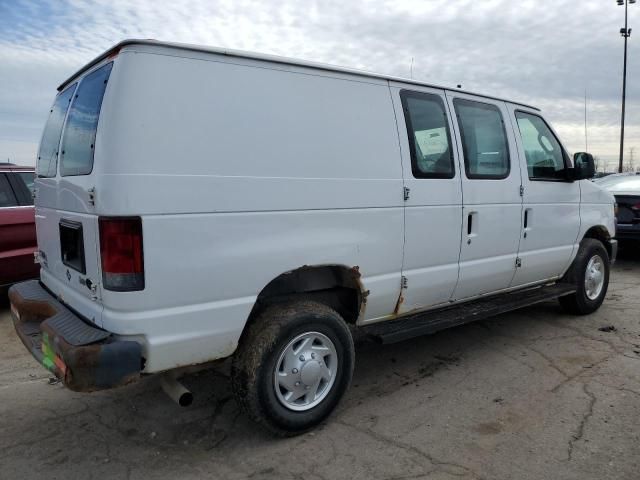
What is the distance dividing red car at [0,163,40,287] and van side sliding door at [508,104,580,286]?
17.3ft

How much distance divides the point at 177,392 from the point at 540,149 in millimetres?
3967

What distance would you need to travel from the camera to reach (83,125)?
119 inches

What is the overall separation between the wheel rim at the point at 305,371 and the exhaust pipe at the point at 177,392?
51 centimetres

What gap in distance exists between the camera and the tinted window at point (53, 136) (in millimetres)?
3498

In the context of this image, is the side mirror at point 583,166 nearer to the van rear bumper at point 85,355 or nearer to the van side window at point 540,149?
the van side window at point 540,149

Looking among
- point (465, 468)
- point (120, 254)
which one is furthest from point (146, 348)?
point (465, 468)

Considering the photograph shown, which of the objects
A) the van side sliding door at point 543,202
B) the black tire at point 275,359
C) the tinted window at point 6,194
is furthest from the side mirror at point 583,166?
the tinted window at point 6,194

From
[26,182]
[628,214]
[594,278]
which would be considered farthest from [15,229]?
[628,214]

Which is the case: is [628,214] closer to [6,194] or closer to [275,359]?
[275,359]

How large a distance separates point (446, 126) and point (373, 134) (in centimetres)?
85

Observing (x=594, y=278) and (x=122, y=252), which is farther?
(x=594, y=278)

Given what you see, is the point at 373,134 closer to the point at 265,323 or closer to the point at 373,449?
the point at 265,323

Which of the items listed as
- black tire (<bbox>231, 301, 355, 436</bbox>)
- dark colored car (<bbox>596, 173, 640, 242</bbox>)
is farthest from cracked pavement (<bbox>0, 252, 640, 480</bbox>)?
dark colored car (<bbox>596, 173, 640, 242</bbox>)

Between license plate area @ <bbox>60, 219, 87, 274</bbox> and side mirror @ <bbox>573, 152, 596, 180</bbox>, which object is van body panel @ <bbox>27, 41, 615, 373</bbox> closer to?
license plate area @ <bbox>60, 219, 87, 274</bbox>
